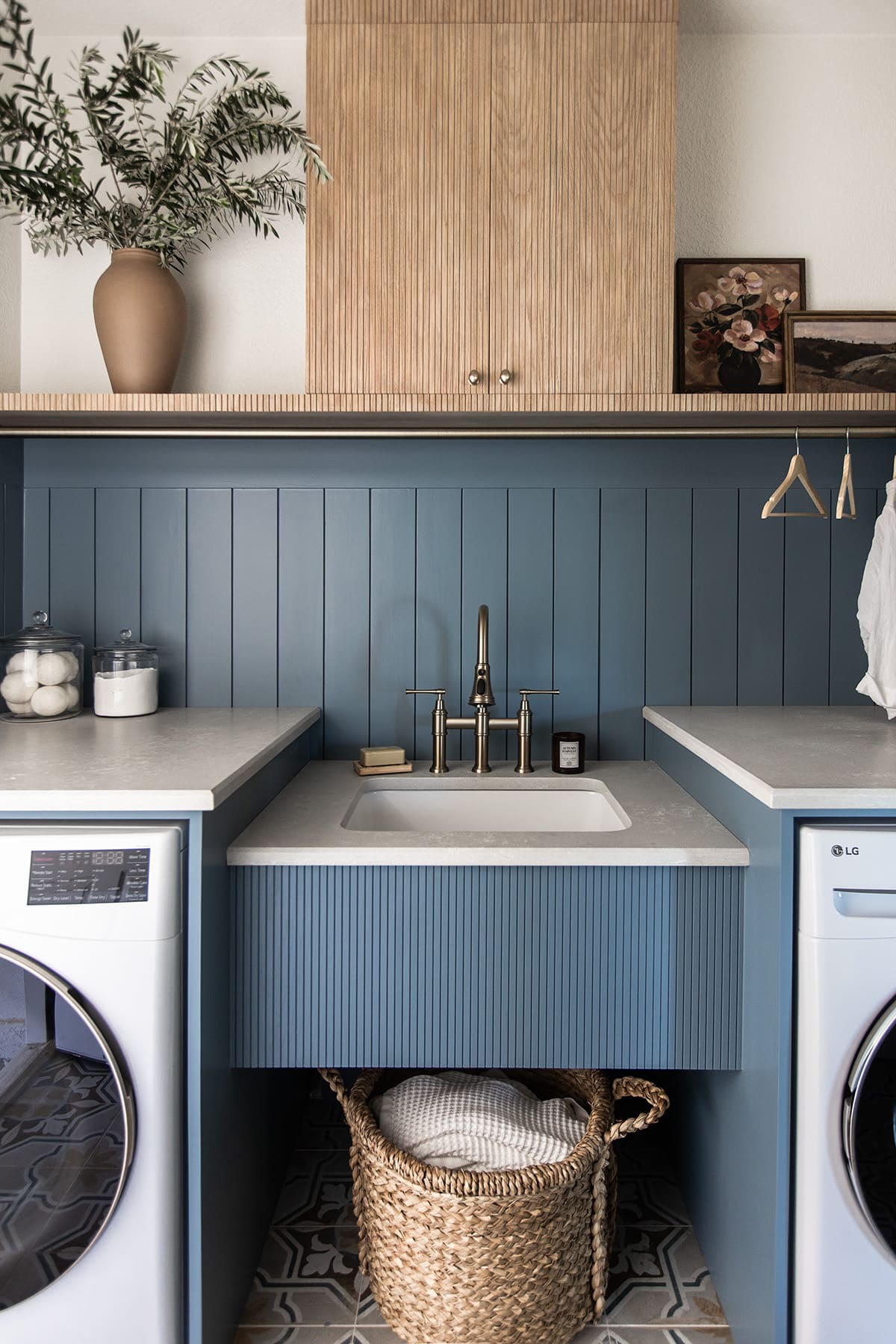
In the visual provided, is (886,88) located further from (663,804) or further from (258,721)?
(258,721)

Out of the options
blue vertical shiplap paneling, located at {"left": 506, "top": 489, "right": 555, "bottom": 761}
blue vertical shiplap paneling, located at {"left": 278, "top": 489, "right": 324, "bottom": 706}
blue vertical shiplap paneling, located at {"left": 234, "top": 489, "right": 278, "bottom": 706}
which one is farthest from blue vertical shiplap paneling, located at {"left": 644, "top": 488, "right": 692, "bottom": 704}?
Answer: blue vertical shiplap paneling, located at {"left": 234, "top": 489, "right": 278, "bottom": 706}

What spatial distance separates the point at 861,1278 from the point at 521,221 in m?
1.88

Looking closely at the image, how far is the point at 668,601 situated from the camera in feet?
6.92

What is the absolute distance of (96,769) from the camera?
53.9 inches

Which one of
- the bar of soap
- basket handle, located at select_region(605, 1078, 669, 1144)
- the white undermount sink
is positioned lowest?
basket handle, located at select_region(605, 1078, 669, 1144)

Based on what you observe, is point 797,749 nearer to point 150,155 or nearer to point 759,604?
point 759,604

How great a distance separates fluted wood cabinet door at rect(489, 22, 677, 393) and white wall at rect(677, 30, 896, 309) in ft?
1.22

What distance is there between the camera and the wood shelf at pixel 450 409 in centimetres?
176

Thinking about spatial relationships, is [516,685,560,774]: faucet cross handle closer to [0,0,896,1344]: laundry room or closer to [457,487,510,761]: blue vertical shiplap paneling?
[0,0,896,1344]: laundry room

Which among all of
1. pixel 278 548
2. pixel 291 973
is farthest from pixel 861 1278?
pixel 278 548

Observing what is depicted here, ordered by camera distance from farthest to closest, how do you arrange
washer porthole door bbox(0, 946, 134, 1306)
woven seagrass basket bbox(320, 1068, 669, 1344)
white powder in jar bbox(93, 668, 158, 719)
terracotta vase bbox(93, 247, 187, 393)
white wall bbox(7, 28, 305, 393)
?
1. white wall bbox(7, 28, 305, 393)
2. white powder in jar bbox(93, 668, 158, 719)
3. terracotta vase bbox(93, 247, 187, 393)
4. woven seagrass basket bbox(320, 1068, 669, 1344)
5. washer porthole door bbox(0, 946, 134, 1306)

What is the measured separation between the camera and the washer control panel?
122 cm

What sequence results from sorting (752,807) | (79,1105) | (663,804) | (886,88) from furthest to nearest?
(886,88) → (663,804) → (752,807) → (79,1105)

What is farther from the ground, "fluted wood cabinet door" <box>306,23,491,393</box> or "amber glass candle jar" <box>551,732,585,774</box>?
"fluted wood cabinet door" <box>306,23,491,393</box>
